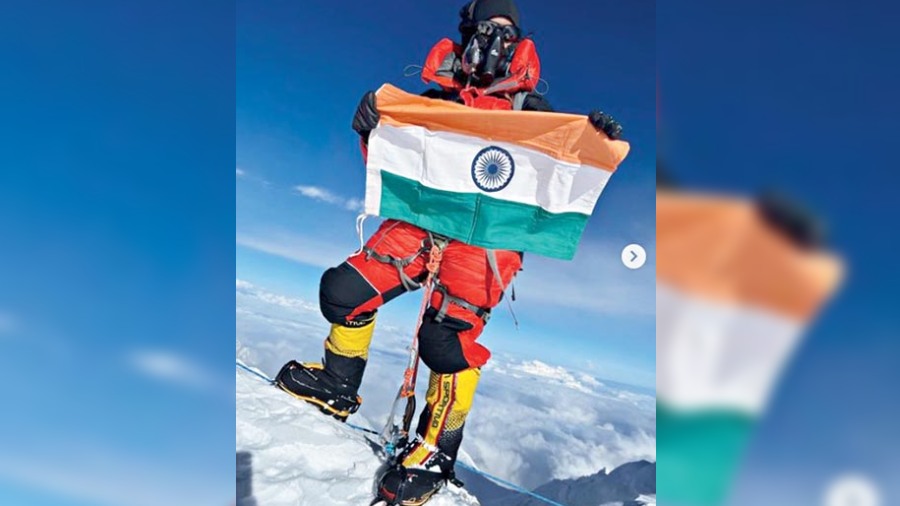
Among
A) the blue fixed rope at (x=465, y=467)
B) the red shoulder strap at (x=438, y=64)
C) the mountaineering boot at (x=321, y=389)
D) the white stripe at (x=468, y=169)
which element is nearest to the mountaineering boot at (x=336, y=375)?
the mountaineering boot at (x=321, y=389)

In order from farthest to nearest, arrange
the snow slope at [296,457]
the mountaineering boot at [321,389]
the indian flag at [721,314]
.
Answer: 1. the mountaineering boot at [321,389]
2. the snow slope at [296,457]
3. the indian flag at [721,314]

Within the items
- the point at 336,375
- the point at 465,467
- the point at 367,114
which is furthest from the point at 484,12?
the point at 465,467

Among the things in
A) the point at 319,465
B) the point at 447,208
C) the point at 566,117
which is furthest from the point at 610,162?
the point at 319,465

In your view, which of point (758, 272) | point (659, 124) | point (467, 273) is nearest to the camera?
point (758, 272)

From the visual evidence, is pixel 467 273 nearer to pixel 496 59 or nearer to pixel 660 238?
pixel 496 59

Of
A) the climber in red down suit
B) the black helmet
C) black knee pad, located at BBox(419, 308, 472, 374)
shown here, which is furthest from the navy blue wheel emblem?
the black helmet

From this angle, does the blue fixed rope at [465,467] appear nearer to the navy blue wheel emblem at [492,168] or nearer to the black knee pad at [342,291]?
the black knee pad at [342,291]
